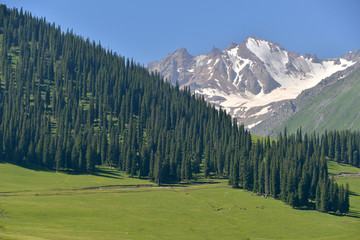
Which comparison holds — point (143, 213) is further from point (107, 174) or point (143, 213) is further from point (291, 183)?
point (107, 174)

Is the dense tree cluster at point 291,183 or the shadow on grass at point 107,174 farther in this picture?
the shadow on grass at point 107,174

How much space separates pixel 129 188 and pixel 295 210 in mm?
59523

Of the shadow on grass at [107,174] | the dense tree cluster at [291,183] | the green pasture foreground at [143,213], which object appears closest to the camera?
the green pasture foreground at [143,213]

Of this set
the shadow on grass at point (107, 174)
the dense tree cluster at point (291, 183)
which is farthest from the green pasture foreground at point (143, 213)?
the shadow on grass at point (107, 174)

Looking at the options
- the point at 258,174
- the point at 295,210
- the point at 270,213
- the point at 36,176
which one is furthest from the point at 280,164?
the point at 36,176

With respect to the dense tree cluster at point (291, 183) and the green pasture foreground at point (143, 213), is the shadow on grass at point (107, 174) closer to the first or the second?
the green pasture foreground at point (143, 213)

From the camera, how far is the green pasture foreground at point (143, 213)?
9794 centimetres

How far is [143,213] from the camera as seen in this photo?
396 ft

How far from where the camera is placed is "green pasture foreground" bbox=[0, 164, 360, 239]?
321 ft

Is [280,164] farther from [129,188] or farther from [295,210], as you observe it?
[129,188]

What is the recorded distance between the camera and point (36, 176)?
575 feet

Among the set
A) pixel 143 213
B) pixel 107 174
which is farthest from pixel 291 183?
pixel 107 174

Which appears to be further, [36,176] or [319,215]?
[36,176]

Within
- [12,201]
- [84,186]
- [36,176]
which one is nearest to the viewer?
[12,201]
